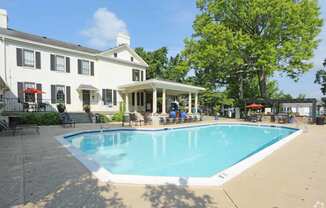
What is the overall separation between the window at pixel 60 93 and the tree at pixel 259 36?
16085 mm

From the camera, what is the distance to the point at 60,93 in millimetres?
17250

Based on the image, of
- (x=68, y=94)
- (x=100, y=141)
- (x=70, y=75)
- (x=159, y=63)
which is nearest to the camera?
(x=100, y=141)

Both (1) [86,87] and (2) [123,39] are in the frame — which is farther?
(2) [123,39]

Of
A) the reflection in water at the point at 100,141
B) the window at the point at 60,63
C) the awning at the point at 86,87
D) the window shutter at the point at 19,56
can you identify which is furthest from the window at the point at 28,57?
the reflection in water at the point at 100,141

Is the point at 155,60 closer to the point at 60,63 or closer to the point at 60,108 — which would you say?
the point at 60,63

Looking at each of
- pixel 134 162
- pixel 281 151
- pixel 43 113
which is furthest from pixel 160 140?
pixel 43 113

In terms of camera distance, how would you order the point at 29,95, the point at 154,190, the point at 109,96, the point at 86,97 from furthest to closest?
the point at 109,96 < the point at 86,97 < the point at 29,95 < the point at 154,190

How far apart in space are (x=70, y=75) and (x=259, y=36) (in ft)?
68.5

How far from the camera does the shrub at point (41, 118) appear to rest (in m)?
13.7

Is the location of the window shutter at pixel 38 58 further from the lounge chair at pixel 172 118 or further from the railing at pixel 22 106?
the lounge chair at pixel 172 118

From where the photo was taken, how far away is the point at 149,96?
2386cm

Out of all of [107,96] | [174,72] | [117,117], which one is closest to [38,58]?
[107,96]

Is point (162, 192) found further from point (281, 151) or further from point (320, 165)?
point (281, 151)

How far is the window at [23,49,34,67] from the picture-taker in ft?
50.7
